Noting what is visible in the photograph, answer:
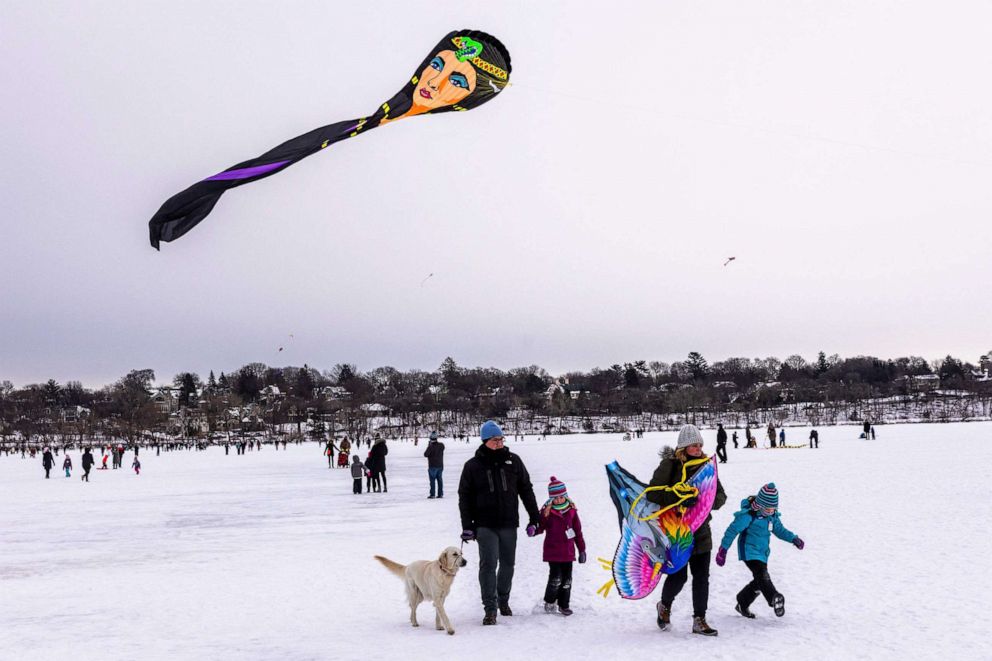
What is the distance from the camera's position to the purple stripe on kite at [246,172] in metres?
7.28

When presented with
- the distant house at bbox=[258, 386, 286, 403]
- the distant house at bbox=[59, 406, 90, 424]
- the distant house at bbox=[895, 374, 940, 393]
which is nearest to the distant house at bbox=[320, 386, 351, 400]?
the distant house at bbox=[258, 386, 286, 403]

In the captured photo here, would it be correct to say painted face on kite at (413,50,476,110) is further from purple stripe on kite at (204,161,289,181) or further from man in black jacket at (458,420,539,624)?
man in black jacket at (458,420,539,624)

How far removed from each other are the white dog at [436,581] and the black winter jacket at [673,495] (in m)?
1.46

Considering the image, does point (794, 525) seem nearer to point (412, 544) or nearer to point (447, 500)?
point (412, 544)

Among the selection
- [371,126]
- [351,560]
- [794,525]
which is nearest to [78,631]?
[351,560]

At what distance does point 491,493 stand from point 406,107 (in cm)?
458

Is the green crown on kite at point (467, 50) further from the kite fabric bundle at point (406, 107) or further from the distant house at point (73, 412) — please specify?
the distant house at point (73, 412)

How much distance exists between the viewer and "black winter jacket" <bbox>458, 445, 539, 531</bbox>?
605 cm

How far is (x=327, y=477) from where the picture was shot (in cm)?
2523

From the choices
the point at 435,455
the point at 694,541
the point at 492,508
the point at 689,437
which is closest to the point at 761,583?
the point at 694,541

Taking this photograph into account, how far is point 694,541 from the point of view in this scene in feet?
18.6

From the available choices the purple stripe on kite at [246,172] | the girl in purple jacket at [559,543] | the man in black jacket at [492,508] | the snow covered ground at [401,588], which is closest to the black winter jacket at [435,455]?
the snow covered ground at [401,588]

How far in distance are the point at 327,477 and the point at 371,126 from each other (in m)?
18.6

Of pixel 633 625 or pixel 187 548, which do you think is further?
pixel 187 548
